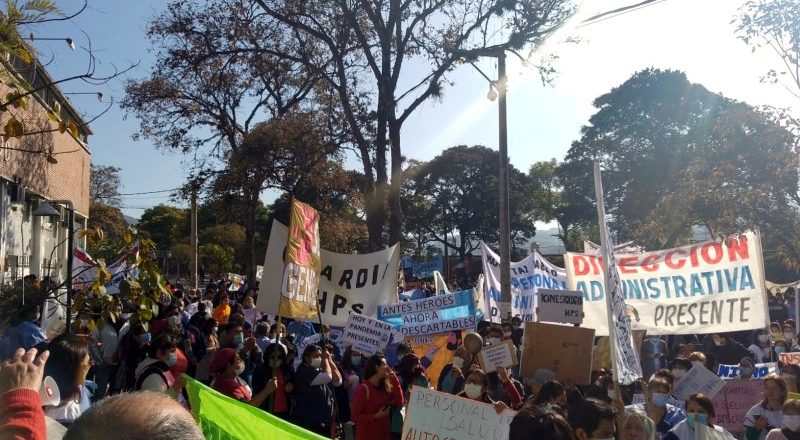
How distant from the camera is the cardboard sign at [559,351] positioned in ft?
29.5

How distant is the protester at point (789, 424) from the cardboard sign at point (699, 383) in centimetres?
81

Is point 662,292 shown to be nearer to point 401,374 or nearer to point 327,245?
point 401,374

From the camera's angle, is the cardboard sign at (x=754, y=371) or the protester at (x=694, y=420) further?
the cardboard sign at (x=754, y=371)

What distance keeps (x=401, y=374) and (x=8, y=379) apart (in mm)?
7189

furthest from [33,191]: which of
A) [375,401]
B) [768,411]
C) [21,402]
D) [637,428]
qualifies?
[21,402]

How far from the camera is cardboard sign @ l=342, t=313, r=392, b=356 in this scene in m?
10.3

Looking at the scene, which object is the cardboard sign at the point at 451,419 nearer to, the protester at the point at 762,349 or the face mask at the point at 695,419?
the face mask at the point at 695,419

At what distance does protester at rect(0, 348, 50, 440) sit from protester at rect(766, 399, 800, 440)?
5.70 meters

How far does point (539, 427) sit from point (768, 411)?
15.5 ft

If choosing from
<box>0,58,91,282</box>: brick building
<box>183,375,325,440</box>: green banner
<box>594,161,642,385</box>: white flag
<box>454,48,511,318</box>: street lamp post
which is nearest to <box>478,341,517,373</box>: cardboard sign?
<box>594,161,642,385</box>: white flag

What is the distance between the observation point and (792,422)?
6344 mm

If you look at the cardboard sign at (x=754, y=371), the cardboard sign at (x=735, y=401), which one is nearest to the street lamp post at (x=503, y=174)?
the cardboard sign at (x=754, y=371)

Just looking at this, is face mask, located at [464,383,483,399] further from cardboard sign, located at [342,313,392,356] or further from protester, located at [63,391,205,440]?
protester, located at [63,391,205,440]

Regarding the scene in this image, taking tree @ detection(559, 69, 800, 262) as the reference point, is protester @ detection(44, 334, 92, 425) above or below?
below
